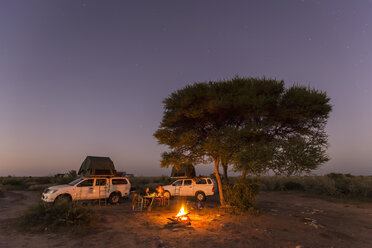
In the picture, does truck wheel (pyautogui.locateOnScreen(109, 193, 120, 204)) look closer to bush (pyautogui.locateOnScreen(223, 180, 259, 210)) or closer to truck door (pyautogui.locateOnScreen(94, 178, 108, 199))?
truck door (pyautogui.locateOnScreen(94, 178, 108, 199))

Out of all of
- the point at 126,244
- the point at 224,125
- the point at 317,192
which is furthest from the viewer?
the point at 317,192

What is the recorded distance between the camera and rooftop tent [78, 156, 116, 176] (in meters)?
18.3

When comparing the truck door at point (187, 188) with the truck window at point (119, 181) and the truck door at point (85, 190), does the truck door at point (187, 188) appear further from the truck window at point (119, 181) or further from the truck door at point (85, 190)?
the truck door at point (85, 190)

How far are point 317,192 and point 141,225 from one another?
21192 mm

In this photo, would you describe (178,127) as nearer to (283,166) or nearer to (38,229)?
(283,166)

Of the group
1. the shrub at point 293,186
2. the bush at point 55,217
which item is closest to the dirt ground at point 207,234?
the bush at point 55,217

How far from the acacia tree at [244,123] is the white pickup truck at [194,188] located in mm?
4816

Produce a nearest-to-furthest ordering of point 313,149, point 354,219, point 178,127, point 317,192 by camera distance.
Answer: point 313,149 < point 354,219 < point 178,127 < point 317,192

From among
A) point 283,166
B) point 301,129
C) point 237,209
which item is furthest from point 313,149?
point 237,209

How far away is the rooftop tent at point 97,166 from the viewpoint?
60.0ft

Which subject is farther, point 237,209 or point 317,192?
point 317,192

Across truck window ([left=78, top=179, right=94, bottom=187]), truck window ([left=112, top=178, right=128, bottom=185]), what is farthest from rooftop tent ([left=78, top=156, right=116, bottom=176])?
truck window ([left=78, top=179, right=94, bottom=187])

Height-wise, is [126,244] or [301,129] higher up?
[301,129]

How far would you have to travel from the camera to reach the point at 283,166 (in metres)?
10.2
